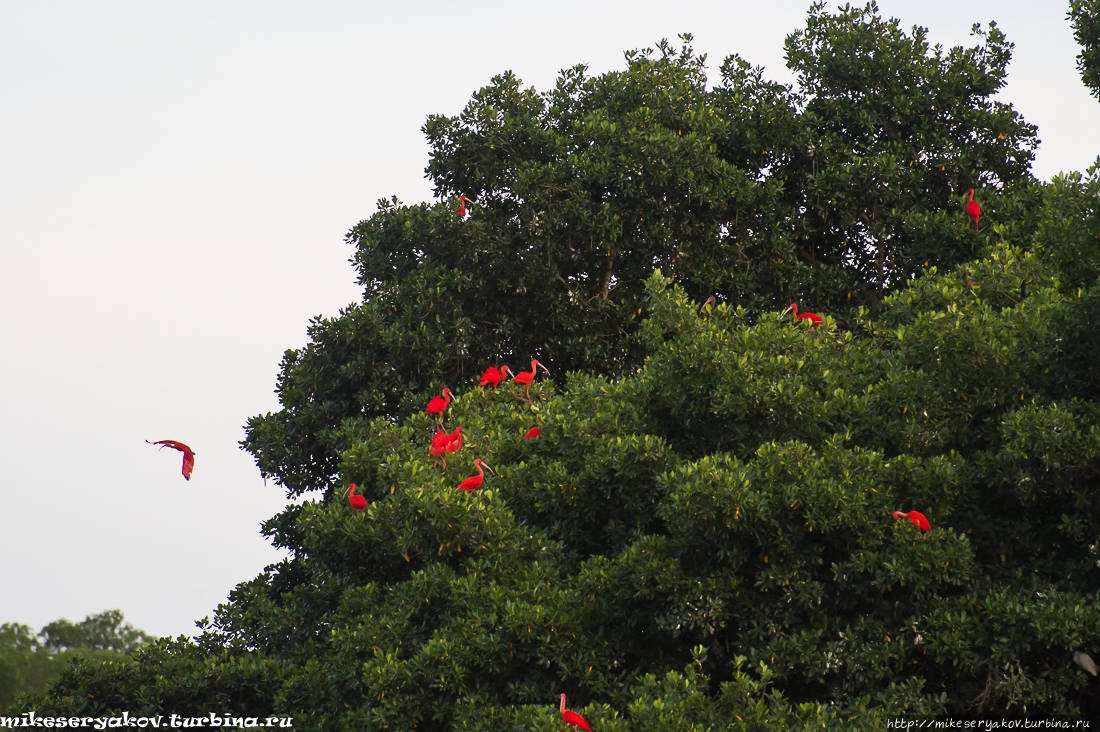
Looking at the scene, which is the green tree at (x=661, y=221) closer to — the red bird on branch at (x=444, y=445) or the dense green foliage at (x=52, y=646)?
the red bird on branch at (x=444, y=445)

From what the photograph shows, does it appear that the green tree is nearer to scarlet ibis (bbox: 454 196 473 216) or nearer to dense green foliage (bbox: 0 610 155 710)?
scarlet ibis (bbox: 454 196 473 216)

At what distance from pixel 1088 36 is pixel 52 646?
1172 inches

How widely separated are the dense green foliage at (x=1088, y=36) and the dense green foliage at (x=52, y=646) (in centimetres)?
1546

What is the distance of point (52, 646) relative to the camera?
29.1 meters

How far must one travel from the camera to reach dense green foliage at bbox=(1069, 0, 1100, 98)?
25.4 feet

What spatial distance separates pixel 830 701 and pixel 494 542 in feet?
9.35

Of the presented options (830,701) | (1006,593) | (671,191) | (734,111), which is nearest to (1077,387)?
(1006,593)

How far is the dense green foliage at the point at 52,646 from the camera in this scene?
22.5m

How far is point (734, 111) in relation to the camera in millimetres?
13844

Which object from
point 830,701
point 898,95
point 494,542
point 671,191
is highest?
point 898,95

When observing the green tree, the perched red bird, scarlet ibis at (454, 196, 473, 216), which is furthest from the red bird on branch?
scarlet ibis at (454, 196, 473, 216)

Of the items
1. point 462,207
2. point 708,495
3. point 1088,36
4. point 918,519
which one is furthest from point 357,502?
point 1088,36

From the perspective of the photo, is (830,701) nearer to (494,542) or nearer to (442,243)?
(494,542)

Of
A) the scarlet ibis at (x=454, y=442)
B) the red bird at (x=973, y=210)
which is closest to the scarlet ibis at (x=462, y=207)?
the scarlet ibis at (x=454, y=442)
